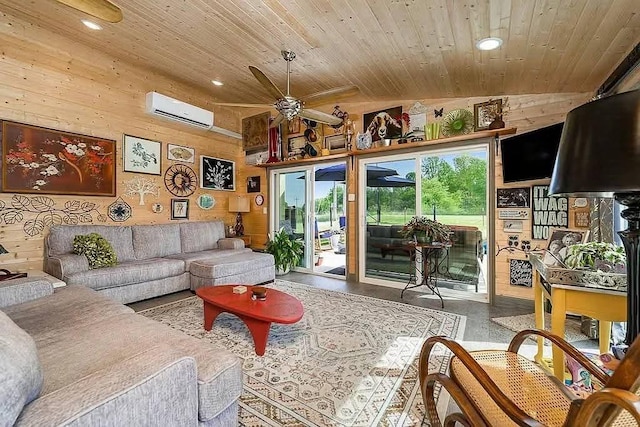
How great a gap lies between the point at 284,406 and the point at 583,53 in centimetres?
336

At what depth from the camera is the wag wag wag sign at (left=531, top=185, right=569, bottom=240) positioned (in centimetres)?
324

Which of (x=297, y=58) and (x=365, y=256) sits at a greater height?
(x=297, y=58)

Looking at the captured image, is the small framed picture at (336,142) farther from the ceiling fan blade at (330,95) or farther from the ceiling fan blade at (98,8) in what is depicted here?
the ceiling fan blade at (98,8)

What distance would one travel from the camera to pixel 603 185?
1050mm

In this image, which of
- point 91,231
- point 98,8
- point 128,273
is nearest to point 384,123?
point 98,8

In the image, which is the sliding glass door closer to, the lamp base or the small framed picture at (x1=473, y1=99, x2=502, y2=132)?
the small framed picture at (x1=473, y1=99, x2=502, y2=132)

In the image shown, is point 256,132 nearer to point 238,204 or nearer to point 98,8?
point 238,204

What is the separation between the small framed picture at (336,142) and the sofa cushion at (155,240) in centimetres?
278

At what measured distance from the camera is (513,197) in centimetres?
352

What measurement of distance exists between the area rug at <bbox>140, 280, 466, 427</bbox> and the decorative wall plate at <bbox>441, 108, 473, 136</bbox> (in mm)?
2254

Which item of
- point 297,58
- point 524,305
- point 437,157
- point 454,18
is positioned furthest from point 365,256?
point 454,18

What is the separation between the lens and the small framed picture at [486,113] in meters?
3.58

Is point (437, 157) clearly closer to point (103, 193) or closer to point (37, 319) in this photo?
point (37, 319)

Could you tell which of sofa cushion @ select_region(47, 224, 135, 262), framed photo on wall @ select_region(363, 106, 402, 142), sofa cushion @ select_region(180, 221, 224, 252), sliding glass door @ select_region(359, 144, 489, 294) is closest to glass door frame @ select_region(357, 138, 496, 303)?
sliding glass door @ select_region(359, 144, 489, 294)
